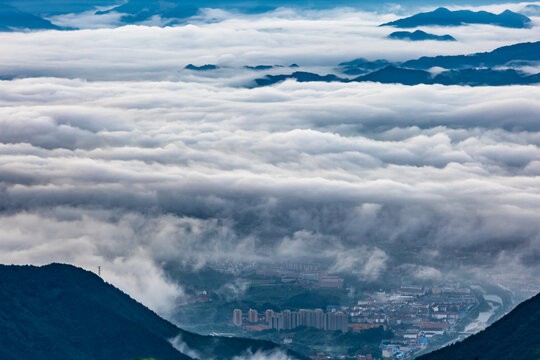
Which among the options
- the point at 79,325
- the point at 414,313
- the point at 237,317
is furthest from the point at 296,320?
the point at 79,325

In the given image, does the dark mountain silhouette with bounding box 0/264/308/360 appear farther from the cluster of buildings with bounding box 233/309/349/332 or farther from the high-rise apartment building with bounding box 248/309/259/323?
the high-rise apartment building with bounding box 248/309/259/323

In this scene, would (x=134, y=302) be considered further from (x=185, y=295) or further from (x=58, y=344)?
(x=185, y=295)

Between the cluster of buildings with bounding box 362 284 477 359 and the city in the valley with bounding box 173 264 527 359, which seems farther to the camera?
the cluster of buildings with bounding box 362 284 477 359

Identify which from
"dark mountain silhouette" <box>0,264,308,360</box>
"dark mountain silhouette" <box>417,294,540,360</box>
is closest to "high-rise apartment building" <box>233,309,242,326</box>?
"dark mountain silhouette" <box>0,264,308,360</box>

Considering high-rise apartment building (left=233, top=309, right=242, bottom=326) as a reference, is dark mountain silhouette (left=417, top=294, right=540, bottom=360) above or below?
below

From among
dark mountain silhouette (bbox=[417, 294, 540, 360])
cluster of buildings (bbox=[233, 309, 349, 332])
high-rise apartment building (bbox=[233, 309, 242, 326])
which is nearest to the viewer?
dark mountain silhouette (bbox=[417, 294, 540, 360])

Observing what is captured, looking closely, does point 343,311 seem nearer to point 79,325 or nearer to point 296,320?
point 296,320
